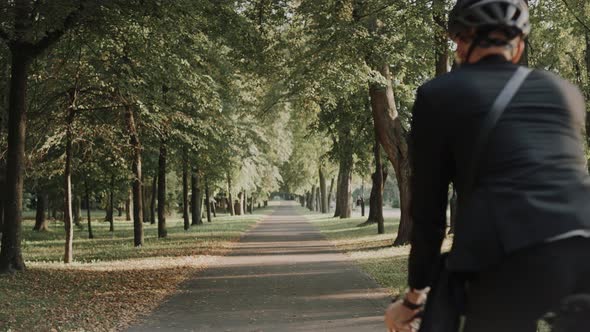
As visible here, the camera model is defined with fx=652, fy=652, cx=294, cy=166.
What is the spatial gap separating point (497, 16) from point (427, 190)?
54 cm

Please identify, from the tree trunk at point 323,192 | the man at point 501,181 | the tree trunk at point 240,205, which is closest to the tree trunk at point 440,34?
→ the man at point 501,181

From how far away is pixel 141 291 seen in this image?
461 inches

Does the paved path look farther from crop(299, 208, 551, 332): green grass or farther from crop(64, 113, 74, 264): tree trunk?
crop(64, 113, 74, 264): tree trunk

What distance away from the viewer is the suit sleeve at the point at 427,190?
189 cm

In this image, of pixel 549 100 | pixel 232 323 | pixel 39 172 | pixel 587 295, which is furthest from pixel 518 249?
pixel 39 172

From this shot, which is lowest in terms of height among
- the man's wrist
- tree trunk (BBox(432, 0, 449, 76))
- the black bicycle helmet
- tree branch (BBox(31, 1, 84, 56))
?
the man's wrist

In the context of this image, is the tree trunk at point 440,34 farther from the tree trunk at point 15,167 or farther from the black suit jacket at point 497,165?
the black suit jacket at point 497,165

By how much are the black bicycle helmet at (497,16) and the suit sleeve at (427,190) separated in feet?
0.82

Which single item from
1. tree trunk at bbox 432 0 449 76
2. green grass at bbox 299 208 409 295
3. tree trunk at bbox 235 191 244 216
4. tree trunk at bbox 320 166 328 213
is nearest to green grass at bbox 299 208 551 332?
green grass at bbox 299 208 409 295

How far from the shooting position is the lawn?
8.77 m

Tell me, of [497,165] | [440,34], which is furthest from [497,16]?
[440,34]

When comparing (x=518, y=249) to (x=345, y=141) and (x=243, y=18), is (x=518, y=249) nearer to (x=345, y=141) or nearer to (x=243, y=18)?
(x=243, y=18)

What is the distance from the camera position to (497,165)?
5.77ft

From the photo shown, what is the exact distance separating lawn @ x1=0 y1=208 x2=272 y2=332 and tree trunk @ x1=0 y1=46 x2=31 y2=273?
21.2 inches
